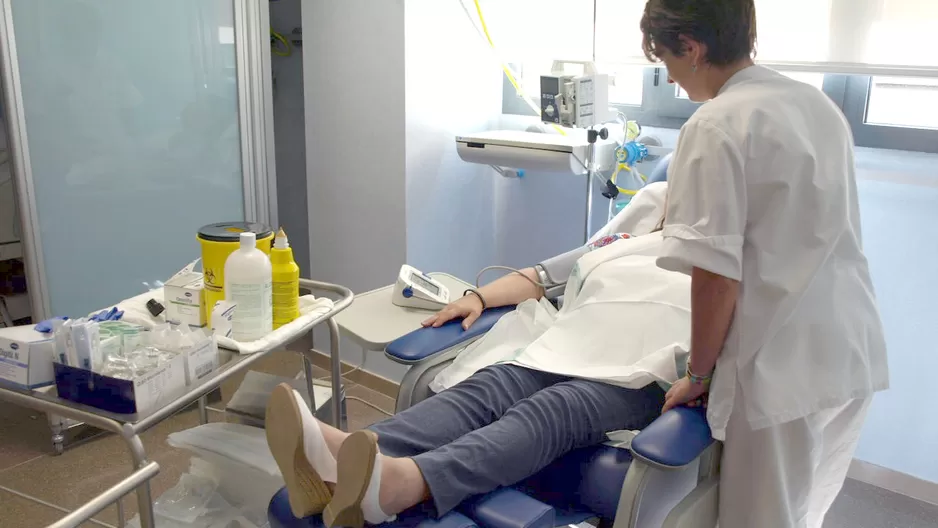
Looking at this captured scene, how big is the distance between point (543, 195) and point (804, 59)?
966mm

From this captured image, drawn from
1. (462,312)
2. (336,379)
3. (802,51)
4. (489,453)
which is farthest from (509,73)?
(489,453)

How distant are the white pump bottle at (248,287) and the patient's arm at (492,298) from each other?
459 millimetres

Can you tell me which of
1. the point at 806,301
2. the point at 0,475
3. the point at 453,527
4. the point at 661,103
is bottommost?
the point at 0,475

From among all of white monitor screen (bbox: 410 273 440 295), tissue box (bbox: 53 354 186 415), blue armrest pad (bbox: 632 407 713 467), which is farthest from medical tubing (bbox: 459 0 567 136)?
tissue box (bbox: 53 354 186 415)

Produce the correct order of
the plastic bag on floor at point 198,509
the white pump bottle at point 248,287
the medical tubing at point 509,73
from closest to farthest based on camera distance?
the white pump bottle at point 248,287 → the plastic bag on floor at point 198,509 → the medical tubing at point 509,73

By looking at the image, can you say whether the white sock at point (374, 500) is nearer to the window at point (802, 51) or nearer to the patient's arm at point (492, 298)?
the patient's arm at point (492, 298)

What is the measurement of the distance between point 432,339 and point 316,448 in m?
0.50

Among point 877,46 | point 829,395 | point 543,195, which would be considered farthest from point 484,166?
point 829,395

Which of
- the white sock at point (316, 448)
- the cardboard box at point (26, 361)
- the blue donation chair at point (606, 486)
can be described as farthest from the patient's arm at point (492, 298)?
the cardboard box at point (26, 361)

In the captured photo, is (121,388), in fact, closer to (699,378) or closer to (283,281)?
(283,281)

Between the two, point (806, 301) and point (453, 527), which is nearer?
point (453, 527)

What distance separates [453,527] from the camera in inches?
44.8

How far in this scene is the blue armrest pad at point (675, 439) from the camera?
1177mm

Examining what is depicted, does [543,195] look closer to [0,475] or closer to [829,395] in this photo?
[829,395]
